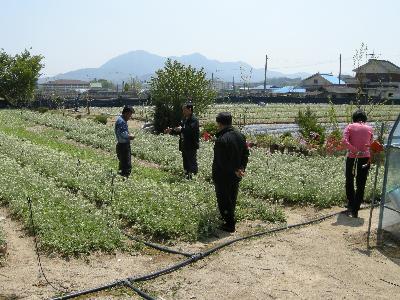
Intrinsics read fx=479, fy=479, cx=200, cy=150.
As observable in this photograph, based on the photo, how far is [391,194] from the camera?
8266 millimetres

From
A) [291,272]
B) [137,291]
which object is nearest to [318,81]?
[291,272]

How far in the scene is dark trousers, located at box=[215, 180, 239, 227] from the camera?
27.8ft

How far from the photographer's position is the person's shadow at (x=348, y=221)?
9233 millimetres

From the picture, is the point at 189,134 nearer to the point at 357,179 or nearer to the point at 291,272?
the point at 357,179

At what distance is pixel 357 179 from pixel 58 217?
5773 millimetres

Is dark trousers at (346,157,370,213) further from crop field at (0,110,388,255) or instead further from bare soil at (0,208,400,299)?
bare soil at (0,208,400,299)

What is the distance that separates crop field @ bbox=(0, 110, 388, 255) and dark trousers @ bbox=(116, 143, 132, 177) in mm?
298

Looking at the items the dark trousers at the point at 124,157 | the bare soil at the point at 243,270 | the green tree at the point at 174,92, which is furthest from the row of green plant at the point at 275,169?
the green tree at the point at 174,92

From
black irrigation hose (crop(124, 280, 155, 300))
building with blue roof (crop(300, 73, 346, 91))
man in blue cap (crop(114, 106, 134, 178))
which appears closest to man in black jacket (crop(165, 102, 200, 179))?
man in blue cap (crop(114, 106, 134, 178))

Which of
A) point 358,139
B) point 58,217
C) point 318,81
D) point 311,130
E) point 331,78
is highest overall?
point 331,78

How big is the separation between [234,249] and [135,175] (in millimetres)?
5603

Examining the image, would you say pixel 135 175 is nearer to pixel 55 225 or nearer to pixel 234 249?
pixel 55 225

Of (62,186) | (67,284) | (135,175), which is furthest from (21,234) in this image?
(135,175)

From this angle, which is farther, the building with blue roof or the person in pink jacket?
the building with blue roof
